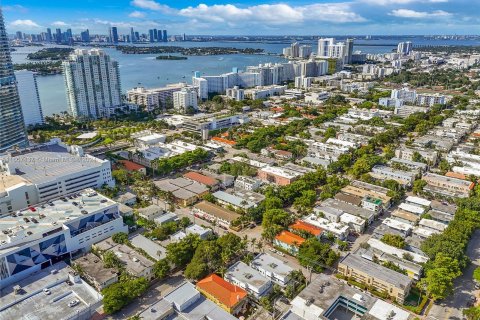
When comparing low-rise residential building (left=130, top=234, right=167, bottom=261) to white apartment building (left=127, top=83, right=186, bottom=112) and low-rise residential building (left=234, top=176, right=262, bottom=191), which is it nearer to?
low-rise residential building (left=234, top=176, right=262, bottom=191)

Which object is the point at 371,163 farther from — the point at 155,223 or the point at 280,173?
the point at 155,223

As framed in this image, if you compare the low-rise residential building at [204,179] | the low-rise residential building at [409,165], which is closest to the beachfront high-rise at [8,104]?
the low-rise residential building at [204,179]

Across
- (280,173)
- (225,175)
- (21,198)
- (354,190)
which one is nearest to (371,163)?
(354,190)

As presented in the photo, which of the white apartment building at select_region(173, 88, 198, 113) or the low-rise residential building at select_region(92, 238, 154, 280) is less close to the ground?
the white apartment building at select_region(173, 88, 198, 113)

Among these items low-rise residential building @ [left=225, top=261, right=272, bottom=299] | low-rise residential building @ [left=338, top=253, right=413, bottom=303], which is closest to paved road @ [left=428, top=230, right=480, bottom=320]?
low-rise residential building @ [left=338, top=253, right=413, bottom=303]

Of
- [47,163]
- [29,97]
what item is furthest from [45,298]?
[29,97]

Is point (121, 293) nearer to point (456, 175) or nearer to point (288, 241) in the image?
point (288, 241)
